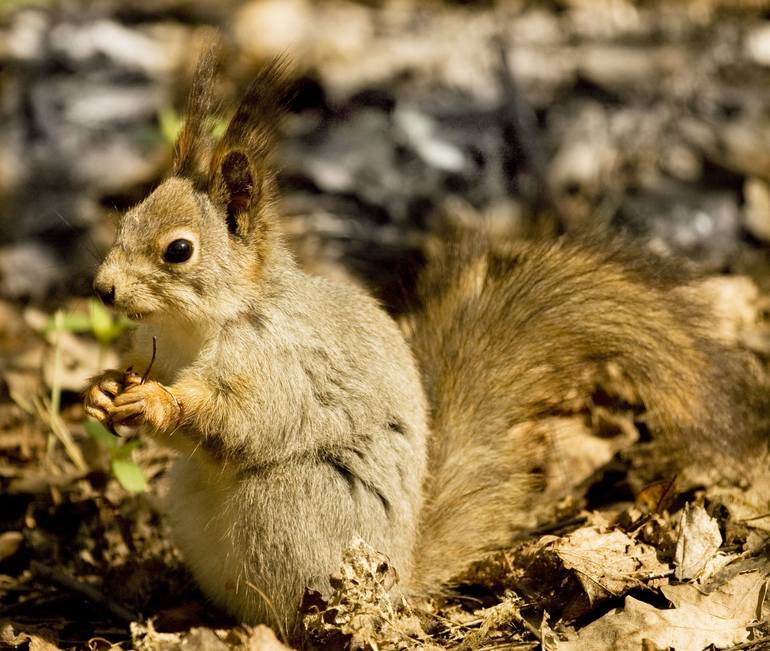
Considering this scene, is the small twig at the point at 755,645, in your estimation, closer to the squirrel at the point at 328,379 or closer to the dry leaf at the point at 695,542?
the dry leaf at the point at 695,542

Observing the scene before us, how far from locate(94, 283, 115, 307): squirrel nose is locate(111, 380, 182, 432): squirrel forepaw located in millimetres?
237

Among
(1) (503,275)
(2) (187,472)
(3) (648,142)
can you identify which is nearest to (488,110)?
(3) (648,142)

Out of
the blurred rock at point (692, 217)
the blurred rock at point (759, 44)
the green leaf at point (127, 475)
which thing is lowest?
the green leaf at point (127, 475)

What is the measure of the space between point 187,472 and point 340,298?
Answer: 684 mm

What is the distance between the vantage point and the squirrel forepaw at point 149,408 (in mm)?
2535

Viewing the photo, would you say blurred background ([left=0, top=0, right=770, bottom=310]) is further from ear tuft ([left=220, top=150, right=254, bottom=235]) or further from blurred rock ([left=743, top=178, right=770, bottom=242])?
ear tuft ([left=220, top=150, right=254, bottom=235])

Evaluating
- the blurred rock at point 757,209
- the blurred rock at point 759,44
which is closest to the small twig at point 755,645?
the blurred rock at point 757,209

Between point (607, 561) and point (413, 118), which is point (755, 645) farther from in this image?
point (413, 118)

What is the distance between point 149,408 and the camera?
8.30ft

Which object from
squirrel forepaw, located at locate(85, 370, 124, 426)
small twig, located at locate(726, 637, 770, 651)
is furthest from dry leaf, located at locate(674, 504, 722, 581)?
squirrel forepaw, located at locate(85, 370, 124, 426)

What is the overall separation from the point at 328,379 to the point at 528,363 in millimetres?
683

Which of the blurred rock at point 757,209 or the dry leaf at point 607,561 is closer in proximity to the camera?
the dry leaf at point 607,561

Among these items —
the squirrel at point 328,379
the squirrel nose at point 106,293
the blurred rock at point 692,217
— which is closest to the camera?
the squirrel nose at point 106,293

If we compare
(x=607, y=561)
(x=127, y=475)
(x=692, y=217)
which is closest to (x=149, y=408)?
(x=127, y=475)
